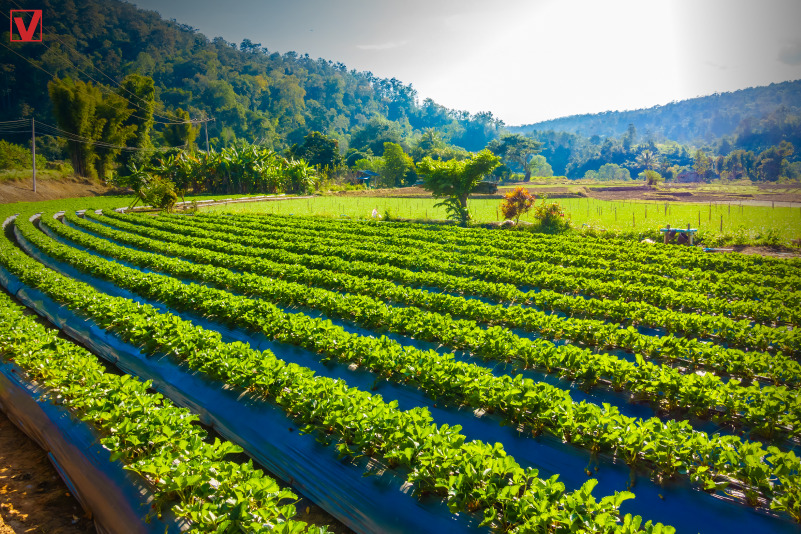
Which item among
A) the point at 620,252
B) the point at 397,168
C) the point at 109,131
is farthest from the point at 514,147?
the point at 620,252

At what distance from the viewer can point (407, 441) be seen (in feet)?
13.2

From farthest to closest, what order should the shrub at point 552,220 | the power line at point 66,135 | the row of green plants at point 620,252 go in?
the power line at point 66,135 < the shrub at point 552,220 < the row of green plants at point 620,252

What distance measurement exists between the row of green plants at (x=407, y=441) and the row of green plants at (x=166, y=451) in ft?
2.81

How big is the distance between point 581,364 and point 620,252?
1087 cm

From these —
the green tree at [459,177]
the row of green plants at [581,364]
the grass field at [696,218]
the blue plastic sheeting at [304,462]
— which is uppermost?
the green tree at [459,177]

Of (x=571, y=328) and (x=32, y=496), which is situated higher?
(x=571, y=328)

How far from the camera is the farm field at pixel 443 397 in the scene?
145 inches

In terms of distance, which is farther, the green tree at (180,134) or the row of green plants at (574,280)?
the green tree at (180,134)

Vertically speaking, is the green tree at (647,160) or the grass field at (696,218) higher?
the green tree at (647,160)

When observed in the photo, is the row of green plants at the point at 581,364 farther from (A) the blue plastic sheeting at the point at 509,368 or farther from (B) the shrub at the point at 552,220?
(B) the shrub at the point at 552,220

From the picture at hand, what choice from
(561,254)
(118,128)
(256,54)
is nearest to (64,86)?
(118,128)

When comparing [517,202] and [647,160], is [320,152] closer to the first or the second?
[517,202]

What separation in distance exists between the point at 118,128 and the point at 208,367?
61.3m

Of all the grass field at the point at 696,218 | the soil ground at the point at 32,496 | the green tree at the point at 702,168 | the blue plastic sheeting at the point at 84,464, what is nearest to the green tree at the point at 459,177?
the grass field at the point at 696,218
